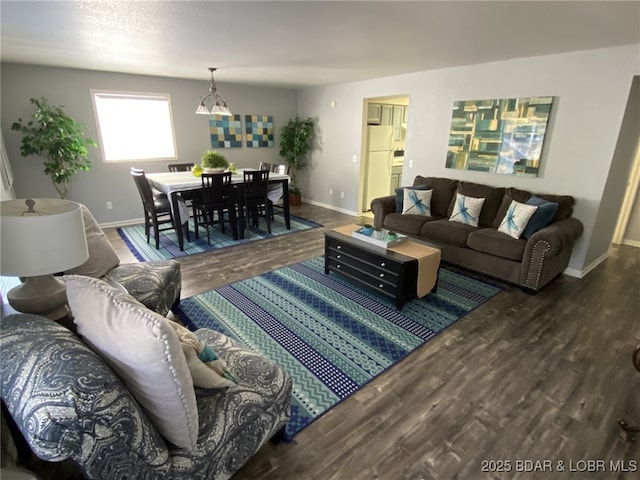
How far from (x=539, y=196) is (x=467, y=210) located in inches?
29.4

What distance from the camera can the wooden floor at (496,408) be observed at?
1.58m

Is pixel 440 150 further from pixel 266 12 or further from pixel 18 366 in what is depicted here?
pixel 18 366

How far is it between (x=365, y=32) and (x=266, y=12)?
907 mm

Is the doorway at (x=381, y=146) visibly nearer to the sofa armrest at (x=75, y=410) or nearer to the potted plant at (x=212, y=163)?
the potted plant at (x=212, y=163)

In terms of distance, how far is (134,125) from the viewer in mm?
5277

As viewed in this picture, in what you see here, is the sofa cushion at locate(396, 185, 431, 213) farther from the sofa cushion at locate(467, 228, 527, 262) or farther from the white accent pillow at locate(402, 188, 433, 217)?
the sofa cushion at locate(467, 228, 527, 262)

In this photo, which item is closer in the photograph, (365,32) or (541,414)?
(541,414)

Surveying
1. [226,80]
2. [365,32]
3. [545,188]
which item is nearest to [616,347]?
[545,188]

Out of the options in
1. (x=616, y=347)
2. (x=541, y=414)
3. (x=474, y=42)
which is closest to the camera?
(x=541, y=414)

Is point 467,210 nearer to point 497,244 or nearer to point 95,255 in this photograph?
point 497,244

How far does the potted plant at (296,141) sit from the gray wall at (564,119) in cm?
174

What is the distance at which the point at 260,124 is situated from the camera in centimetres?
659

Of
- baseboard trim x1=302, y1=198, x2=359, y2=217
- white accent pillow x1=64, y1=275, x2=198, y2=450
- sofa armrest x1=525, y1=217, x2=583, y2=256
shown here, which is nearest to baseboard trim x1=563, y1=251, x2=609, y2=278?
sofa armrest x1=525, y1=217, x2=583, y2=256

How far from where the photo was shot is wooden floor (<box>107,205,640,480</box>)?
1.58 metres
